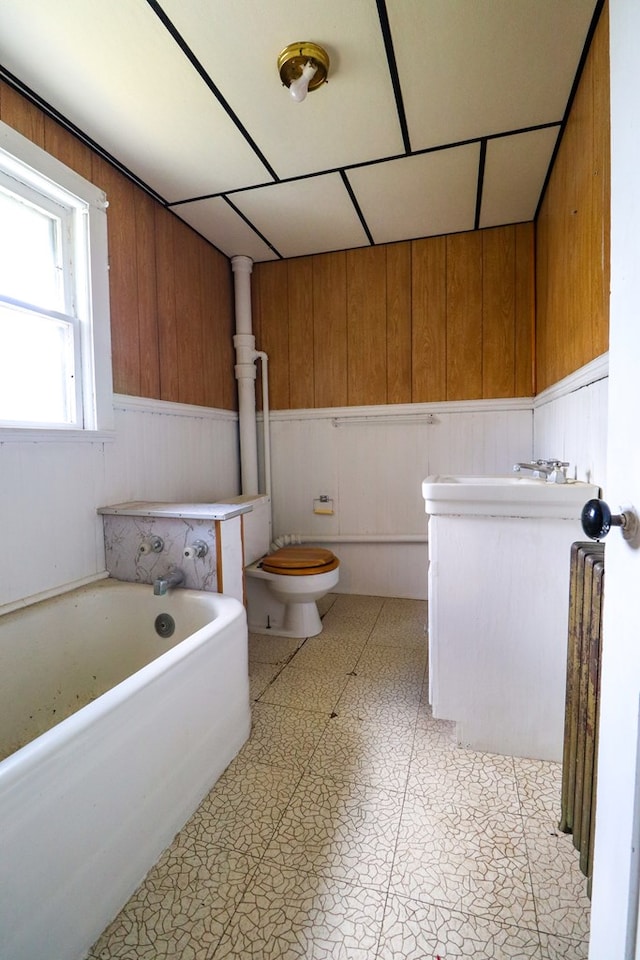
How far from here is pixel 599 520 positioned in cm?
52

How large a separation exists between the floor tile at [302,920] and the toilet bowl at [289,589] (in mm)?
1174

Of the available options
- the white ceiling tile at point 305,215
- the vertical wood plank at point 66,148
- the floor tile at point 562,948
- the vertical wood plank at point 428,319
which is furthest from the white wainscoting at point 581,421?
the vertical wood plank at point 66,148

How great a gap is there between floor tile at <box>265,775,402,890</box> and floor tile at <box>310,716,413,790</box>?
0.13 feet

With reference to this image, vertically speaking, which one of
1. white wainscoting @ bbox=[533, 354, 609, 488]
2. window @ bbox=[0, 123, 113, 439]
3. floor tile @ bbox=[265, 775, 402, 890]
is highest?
window @ bbox=[0, 123, 113, 439]

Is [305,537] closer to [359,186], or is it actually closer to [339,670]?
[339,670]

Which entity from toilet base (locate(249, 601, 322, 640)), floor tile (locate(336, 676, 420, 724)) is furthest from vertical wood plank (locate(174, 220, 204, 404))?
floor tile (locate(336, 676, 420, 724))

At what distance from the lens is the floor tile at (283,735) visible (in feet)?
4.38

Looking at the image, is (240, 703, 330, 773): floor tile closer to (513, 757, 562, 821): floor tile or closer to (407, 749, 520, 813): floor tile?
(407, 749, 520, 813): floor tile

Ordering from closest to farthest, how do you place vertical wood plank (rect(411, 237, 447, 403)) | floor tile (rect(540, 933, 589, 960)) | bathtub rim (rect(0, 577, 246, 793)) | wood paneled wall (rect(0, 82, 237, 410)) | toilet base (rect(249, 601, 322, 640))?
bathtub rim (rect(0, 577, 246, 793)) → floor tile (rect(540, 933, 589, 960)) → wood paneled wall (rect(0, 82, 237, 410)) → toilet base (rect(249, 601, 322, 640)) → vertical wood plank (rect(411, 237, 447, 403))

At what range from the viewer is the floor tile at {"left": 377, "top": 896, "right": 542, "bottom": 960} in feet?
2.69

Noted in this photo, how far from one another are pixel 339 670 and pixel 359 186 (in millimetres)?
2297

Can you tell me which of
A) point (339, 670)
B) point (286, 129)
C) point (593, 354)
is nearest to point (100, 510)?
point (339, 670)

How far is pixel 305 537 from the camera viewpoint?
9.12 ft

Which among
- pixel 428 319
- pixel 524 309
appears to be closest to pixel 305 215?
pixel 428 319
